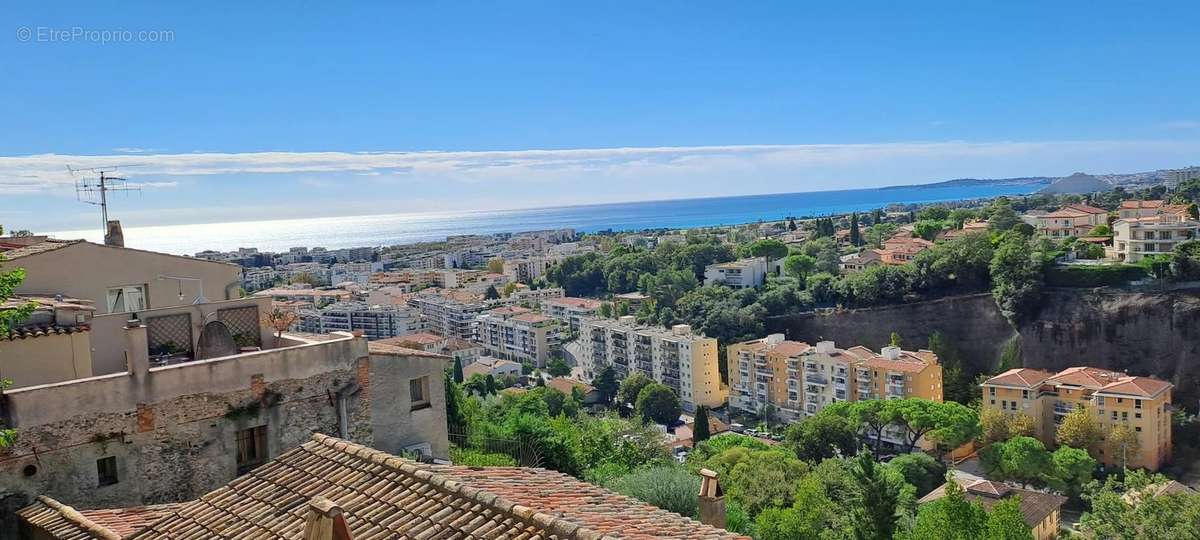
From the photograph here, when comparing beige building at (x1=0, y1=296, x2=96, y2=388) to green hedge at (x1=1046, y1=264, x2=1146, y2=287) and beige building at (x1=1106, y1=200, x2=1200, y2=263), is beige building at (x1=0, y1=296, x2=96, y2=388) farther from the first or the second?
beige building at (x1=1106, y1=200, x2=1200, y2=263)

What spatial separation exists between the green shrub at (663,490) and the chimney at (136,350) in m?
9.77

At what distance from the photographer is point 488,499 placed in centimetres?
453

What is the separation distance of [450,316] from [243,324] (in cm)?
6791

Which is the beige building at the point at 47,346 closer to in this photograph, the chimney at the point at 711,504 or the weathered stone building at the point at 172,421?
the weathered stone building at the point at 172,421

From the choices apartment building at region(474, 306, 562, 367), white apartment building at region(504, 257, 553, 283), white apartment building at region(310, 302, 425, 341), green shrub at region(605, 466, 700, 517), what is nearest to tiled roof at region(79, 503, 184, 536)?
green shrub at region(605, 466, 700, 517)

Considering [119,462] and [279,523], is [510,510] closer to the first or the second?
[279,523]

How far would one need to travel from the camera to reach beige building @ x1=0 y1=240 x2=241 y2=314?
25.9 feet

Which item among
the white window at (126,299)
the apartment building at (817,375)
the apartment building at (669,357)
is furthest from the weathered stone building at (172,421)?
the apartment building at (669,357)

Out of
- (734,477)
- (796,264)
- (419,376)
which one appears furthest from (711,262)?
(419,376)

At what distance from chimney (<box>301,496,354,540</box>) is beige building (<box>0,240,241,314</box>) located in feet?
18.7

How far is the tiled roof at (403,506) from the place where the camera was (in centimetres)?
442

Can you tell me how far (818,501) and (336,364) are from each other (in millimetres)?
A: 18890

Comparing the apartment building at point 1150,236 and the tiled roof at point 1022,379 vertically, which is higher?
the apartment building at point 1150,236

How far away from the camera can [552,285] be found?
311ft
